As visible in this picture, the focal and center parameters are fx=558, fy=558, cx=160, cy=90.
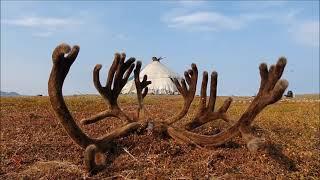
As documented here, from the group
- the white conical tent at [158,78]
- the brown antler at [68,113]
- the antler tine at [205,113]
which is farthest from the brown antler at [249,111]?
the white conical tent at [158,78]

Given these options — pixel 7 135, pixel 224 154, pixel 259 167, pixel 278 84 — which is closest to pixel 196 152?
pixel 224 154

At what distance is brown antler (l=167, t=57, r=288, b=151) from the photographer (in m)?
5.96

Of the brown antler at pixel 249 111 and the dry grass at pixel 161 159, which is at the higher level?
the brown antler at pixel 249 111

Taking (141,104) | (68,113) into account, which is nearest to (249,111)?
(68,113)

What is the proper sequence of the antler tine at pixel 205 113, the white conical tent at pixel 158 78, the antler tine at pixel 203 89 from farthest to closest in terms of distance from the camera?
the white conical tent at pixel 158 78, the antler tine at pixel 205 113, the antler tine at pixel 203 89

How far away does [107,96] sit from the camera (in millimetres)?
8703

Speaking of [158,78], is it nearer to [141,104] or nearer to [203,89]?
[141,104]

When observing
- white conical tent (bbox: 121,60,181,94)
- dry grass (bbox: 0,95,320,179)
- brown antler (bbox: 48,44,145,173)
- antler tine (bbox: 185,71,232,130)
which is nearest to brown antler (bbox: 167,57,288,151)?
antler tine (bbox: 185,71,232,130)

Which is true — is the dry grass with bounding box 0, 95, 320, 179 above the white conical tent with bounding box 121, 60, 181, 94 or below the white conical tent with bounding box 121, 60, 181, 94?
below

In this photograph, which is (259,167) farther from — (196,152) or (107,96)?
(107,96)

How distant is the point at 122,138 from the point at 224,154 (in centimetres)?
157

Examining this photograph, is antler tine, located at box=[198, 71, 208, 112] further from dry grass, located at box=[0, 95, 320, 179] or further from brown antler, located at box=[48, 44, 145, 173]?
brown antler, located at box=[48, 44, 145, 173]

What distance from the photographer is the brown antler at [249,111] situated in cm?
596

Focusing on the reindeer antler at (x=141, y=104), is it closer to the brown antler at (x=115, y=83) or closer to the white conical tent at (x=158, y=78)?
the brown antler at (x=115, y=83)
